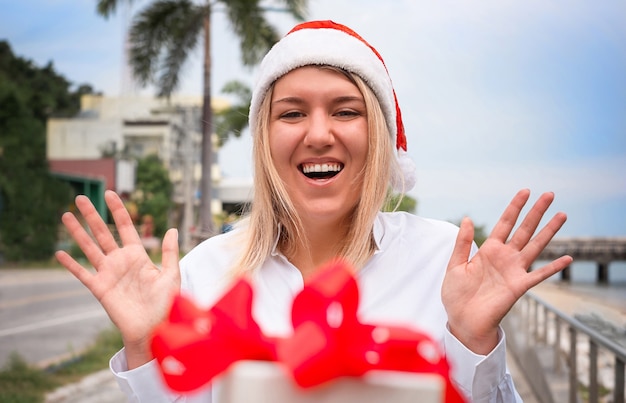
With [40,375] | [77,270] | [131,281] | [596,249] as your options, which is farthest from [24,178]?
[596,249]

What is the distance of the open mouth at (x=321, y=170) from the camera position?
53.0 inches

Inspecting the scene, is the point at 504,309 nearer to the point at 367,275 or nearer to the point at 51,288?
the point at 367,275

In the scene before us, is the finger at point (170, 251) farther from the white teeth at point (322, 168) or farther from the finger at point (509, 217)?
the finger at point (509, 217)

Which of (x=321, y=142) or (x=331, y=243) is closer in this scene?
(x=321, y=142)

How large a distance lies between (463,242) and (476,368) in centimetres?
22

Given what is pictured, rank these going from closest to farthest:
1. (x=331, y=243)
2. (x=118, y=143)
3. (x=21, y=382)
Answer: (x=331, y=243), (x=21, y=382), (x=118, y=143)

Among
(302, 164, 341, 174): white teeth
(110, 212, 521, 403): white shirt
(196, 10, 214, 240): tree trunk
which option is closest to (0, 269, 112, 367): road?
(196, 10, 214, 240): tree trunk

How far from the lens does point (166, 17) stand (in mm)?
10859

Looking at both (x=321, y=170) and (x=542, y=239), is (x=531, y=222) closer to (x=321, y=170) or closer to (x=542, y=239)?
(x=542, y=239)

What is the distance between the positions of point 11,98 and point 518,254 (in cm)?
2030

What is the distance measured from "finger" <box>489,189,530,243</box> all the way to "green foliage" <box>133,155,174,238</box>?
31.2 meters

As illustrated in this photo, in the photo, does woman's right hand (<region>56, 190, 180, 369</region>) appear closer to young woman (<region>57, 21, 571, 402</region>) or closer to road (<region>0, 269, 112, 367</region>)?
young woman (<region>57, 21, 571, 402</region>)

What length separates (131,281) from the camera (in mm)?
1105

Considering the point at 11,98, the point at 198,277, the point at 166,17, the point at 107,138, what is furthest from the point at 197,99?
the point at 198,277
